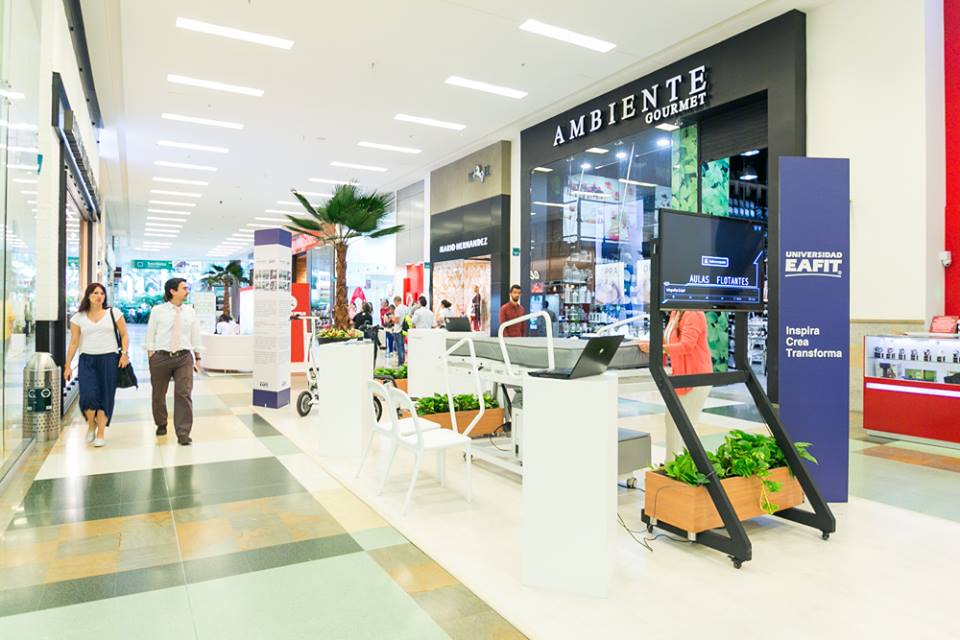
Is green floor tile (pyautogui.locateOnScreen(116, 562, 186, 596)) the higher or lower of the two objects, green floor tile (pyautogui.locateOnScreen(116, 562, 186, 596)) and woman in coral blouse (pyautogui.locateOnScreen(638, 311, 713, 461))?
the lower

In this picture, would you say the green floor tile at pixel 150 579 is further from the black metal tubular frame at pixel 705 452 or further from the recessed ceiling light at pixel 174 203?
the recessed ceiling light at pixel 174 203

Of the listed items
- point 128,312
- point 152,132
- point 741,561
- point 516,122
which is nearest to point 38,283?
point 741,561

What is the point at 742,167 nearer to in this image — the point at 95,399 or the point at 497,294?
the point at 497,294

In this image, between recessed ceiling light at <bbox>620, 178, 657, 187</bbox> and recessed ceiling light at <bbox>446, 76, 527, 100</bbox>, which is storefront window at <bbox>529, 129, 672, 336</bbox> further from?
recessed ceiling light at <bbox>446, 76, 527, 100</bbox>

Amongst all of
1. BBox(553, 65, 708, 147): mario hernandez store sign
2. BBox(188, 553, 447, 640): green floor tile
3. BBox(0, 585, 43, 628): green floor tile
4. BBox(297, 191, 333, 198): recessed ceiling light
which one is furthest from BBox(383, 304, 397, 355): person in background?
BBox(0, 585, 43, 628): green floor tile

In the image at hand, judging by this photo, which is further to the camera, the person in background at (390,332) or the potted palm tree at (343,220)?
the person in background at (390,332)

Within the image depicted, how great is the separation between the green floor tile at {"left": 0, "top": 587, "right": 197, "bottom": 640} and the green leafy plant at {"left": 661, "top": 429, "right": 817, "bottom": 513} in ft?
8.09

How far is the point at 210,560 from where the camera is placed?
307 centimetres

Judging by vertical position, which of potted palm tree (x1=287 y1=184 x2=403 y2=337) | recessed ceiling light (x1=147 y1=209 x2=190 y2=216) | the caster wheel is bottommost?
the caster wheel

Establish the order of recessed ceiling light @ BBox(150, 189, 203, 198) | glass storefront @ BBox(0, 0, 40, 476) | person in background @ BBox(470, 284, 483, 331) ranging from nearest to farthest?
1. glass storefront @ BBox(0, 0, 40, 476)
2. person in background @ BBox(470, 284, 483, 331)
3. recessed ceiling light @ BBox(150, 189, 203, 198)

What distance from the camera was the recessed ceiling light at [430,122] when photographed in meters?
11.4

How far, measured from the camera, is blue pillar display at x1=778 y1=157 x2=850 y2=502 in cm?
394

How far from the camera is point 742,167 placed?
9.17 meters

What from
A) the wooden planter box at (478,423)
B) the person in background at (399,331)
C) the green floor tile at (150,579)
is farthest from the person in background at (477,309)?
the green floor tile at (150,579)
